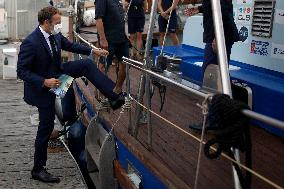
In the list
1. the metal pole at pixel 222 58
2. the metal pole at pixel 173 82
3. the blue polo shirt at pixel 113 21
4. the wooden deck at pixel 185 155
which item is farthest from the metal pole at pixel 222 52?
the blue polo shirt at pixel 113 21

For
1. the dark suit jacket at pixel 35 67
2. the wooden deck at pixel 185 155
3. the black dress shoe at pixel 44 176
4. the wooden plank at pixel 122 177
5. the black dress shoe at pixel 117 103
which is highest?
the dark suit jacket at pixel 35 67

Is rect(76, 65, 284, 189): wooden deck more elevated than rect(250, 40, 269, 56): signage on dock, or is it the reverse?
rect(250, 40, 269, 56): signage on dock

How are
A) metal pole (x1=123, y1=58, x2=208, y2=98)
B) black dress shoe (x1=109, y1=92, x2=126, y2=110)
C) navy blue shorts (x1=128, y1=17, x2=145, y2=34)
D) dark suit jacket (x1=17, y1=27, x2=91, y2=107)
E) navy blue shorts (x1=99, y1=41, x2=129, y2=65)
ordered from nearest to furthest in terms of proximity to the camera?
metal pole (x1=123, y1=58, x2=208, y2=98) < dark suit jacket (x1=17, y1=27, x2=91, y2=107) < black dress shoe (x1=109, y1=92, x2=126, y2=110) < navy blue shorts (x1=99, y1=41, x2=129, y2=65) < navy blue shorts (x1=128, y1=17, x2=145, y2=34)

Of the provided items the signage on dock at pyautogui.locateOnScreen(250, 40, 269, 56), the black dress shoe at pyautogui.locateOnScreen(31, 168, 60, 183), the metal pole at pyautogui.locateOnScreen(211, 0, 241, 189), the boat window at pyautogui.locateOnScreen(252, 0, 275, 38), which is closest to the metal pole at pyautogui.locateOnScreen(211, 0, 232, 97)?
the metal pole at pyautogui.locateOnScreen(211, 0, 241, 189)

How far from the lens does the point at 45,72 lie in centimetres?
431

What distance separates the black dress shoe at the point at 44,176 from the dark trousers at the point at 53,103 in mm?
56

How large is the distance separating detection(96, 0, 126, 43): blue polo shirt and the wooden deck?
1.20m

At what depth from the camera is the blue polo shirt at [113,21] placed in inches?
207

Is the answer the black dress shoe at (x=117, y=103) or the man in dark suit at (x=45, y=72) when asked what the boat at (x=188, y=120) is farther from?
the man in dark suit at (x=45, y=72)

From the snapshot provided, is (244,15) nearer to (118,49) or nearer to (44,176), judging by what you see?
(118,49)

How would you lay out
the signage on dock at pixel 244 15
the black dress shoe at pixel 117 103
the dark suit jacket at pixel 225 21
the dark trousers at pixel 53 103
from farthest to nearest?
the signage on dock at pixel 244 15 < the black dress shoe at pixel 117 103 < the dark trousers at pixel 53 103 < the dark suit jacket at pixel 225 21

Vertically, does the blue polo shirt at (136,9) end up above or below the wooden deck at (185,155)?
above

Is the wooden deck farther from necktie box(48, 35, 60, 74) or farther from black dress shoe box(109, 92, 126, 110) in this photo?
necktie box(48, 35, 60, 74)

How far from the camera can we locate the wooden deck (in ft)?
9.74
